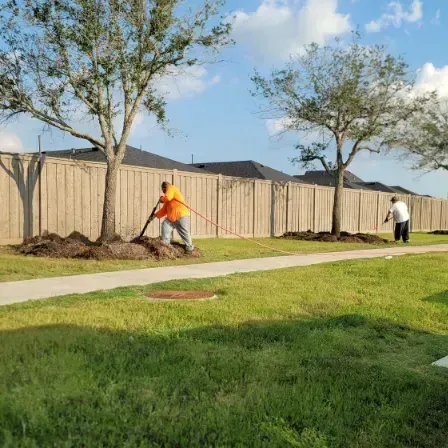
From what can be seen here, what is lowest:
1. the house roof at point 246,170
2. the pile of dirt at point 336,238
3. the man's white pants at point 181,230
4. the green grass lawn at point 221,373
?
the pile of dirt at point 336,238

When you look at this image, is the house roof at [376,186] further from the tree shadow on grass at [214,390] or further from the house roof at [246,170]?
the tree shadow on grass at [214,390]

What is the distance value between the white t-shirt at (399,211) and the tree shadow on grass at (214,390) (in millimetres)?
13527

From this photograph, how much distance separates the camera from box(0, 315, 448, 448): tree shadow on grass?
99.3 inches

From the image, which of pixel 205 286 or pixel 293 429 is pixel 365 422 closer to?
pixel 293 429

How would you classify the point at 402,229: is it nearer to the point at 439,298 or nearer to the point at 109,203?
the point at 109,203

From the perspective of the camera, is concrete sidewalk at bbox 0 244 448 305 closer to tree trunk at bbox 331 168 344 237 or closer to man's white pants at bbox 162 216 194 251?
man's white pants at bbox 162 216 194 251

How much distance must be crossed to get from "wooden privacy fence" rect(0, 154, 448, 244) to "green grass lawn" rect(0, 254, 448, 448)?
611cm

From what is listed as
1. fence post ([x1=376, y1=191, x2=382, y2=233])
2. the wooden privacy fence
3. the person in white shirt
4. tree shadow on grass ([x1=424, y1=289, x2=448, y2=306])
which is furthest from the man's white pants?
fence post ([x1=376, y1=191, x2=382, y2=233])

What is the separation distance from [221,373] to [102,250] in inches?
277

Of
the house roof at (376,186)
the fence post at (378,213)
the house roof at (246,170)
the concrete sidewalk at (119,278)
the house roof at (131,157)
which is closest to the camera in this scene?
the concrete sidewalk at (119,278)

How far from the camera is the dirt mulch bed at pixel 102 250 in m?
9.82

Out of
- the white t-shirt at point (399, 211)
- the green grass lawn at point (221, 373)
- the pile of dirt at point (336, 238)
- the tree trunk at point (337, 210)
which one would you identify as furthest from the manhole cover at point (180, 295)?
the tree trunk at point (337, 210)

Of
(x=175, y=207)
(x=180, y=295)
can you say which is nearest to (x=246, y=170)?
(x=175, y=207)

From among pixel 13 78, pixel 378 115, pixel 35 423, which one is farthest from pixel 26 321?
pixel 378 115
